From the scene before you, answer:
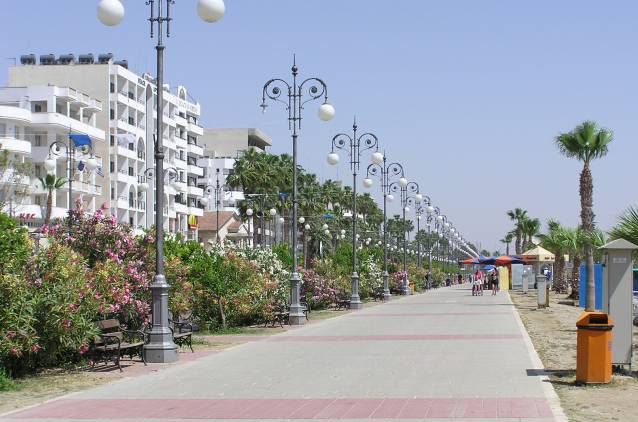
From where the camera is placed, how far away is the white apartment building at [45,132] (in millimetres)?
64062

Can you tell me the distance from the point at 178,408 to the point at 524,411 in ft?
13.4

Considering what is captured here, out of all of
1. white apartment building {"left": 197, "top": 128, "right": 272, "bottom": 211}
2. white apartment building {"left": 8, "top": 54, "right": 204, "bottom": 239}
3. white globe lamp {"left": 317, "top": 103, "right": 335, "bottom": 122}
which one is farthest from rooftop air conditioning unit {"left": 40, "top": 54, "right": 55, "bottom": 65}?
white globe lamp {"left": 317, "top": 103, "right": 335, "bottom": 122}

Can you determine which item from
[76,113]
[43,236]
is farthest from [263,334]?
[76,113]

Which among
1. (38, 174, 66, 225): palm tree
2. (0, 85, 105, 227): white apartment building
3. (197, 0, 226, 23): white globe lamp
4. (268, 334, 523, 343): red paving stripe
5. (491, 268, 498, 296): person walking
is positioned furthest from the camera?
(491, 268, 498, 296): person walking

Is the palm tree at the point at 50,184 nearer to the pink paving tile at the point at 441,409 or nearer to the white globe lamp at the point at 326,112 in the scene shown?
the white globe lamp at the point at 326,112

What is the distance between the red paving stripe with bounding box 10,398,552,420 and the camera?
10.7 metres

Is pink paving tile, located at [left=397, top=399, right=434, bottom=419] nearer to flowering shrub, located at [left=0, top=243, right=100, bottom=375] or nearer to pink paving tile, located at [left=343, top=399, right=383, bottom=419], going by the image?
pink paving tile, located at [left=343, top=399, right=383, bottom=419]

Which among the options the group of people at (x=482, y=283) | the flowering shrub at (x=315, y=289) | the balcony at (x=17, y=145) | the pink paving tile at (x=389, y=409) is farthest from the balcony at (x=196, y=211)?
the pink paving tile at (x=389, y=409)

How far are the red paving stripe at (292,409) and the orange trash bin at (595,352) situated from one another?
5.48 ft

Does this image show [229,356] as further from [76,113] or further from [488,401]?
[76,113]

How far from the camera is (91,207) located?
76812mm

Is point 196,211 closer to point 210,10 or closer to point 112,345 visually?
point 112,345

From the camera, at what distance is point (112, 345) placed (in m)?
16.8

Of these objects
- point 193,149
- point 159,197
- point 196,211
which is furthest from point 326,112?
point 193,149
